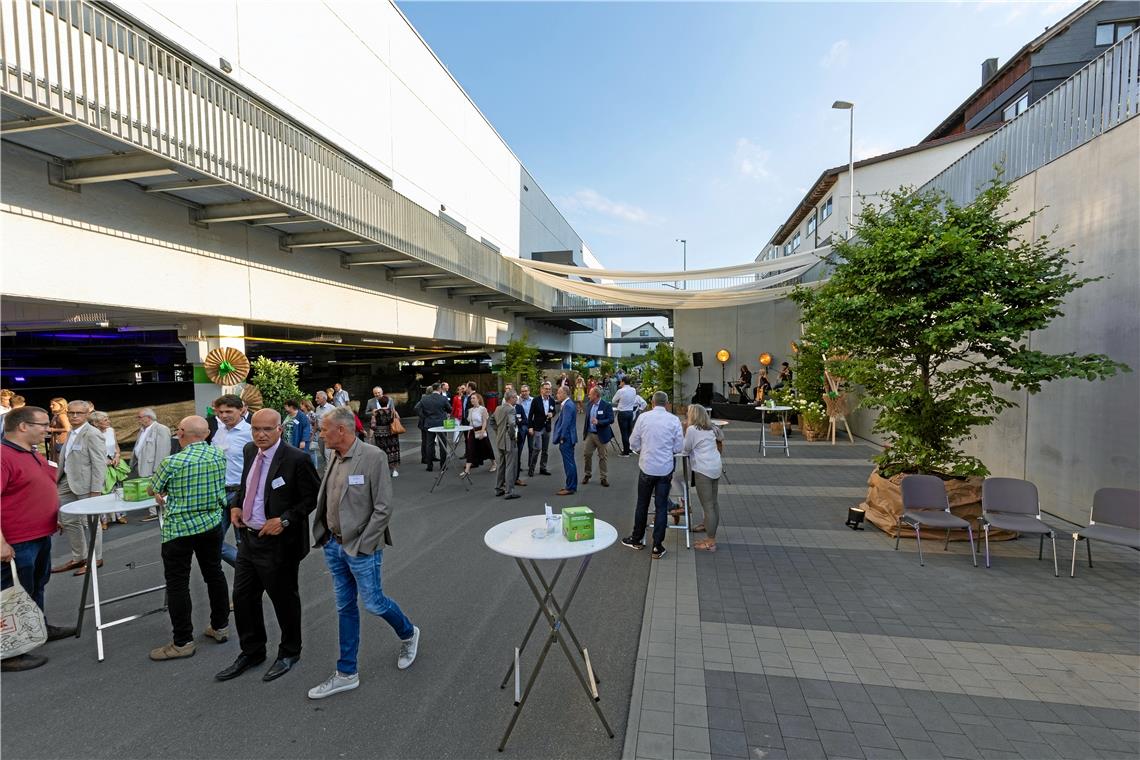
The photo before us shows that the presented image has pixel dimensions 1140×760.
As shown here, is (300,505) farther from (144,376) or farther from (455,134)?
(144,376)

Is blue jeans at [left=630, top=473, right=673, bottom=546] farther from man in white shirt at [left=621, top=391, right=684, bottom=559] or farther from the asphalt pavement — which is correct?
the asphalt pavement

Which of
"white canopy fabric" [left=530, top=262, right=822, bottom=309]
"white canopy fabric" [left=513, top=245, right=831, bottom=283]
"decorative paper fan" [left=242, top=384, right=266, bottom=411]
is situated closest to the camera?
"decorative paper fan" [left=242, top=384, right=266, bottom=411]

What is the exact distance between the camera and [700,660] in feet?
10.7

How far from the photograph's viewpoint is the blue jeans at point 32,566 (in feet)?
11.1

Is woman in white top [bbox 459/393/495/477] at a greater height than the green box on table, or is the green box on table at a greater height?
the green box on table

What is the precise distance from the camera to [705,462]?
5.21 metres

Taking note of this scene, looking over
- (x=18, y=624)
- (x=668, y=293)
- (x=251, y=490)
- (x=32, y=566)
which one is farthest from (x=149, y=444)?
(x=668, y=293)

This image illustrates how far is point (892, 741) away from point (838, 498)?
5425mm

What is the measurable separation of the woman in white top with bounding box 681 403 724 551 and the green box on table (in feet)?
8.64

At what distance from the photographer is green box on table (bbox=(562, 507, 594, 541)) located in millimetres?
2871

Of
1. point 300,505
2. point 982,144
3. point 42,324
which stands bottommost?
point 300,505

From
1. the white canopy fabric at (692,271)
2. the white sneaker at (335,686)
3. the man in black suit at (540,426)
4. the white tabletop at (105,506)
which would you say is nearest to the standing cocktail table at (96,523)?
the white tabletop at (105,506)

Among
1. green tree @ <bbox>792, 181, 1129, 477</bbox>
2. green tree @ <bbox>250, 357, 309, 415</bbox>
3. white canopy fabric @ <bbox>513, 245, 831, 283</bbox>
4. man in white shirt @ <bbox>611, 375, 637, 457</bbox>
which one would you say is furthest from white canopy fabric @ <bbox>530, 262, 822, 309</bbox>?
green tree @ <bbox>792, 181, 1129, 477</bbox>

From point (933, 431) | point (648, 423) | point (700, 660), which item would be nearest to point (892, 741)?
point (700, 660)
